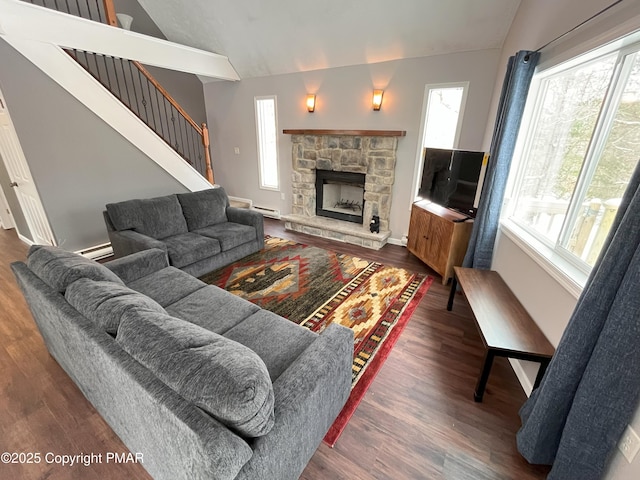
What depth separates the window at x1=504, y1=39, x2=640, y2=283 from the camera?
153cm

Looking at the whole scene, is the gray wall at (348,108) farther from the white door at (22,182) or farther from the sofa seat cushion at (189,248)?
the white door at (22,182)

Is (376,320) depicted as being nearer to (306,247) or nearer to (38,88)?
(306,247)

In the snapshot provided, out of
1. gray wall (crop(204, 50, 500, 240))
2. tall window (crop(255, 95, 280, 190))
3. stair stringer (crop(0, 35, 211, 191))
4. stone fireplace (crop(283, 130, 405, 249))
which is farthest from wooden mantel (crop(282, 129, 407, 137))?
stair stringer (crop(0, 35, 211, 191))

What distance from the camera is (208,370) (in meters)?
0.91

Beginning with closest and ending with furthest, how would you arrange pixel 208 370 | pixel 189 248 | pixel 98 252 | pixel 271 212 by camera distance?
pixel 208 370 < pixel 189 248 < pixel 98 252 < pixel 271 212

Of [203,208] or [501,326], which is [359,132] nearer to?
[203,208]

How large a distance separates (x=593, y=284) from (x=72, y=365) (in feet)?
8.62

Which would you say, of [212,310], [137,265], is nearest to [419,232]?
[212,310]

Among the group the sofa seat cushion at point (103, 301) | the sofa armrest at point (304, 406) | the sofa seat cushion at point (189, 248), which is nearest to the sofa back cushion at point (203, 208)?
the sofa seat cushion at point (189, 248)

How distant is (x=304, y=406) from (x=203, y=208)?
303cm

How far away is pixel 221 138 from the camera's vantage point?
18.7 feet

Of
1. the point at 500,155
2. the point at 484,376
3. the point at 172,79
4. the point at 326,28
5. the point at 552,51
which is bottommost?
the point at 484,376

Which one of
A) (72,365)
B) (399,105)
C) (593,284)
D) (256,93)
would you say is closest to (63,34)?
(256,93)

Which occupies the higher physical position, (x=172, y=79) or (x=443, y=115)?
(x=172, y=79)
